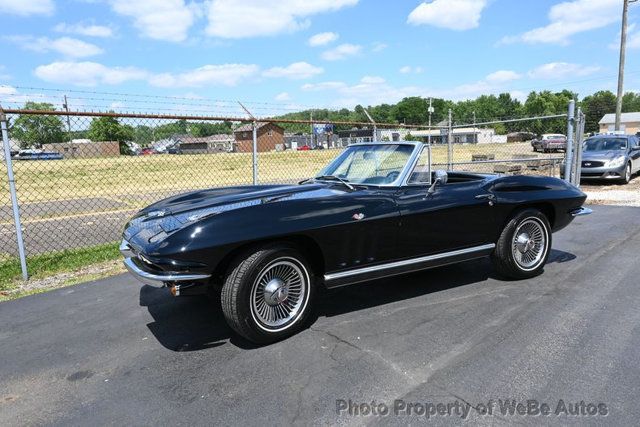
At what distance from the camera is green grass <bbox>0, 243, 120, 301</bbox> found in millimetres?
5188

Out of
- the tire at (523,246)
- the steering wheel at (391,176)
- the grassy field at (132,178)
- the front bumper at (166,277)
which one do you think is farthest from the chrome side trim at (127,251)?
the grassy field at (132,178)

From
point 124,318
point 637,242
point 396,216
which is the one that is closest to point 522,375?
point 396,216

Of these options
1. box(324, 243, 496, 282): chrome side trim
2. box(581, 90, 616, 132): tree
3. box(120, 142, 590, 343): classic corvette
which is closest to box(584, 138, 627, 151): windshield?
box(120, 142, 590, 343): classic corvette

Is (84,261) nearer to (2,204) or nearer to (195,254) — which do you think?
(195,254)

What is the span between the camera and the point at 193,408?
2588 millimetres

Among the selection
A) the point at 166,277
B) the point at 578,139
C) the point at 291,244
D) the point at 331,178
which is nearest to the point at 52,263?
the point at 166,277

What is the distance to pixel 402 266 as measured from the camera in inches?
154

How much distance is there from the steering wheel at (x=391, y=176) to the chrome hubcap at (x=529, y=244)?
4.89 ft

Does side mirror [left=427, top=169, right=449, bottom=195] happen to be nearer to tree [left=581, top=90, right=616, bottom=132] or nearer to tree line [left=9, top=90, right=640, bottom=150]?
tree line [left=9, top=90, right=640, bottom=150]

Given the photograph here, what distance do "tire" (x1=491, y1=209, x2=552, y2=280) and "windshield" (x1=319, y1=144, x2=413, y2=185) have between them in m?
1.34

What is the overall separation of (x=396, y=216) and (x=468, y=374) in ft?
4.61

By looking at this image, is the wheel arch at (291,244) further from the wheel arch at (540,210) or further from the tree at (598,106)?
the tree at (598,106)

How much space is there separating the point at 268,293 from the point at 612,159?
13.0 m

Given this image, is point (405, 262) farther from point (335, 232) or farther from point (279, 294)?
point (279, 294)
